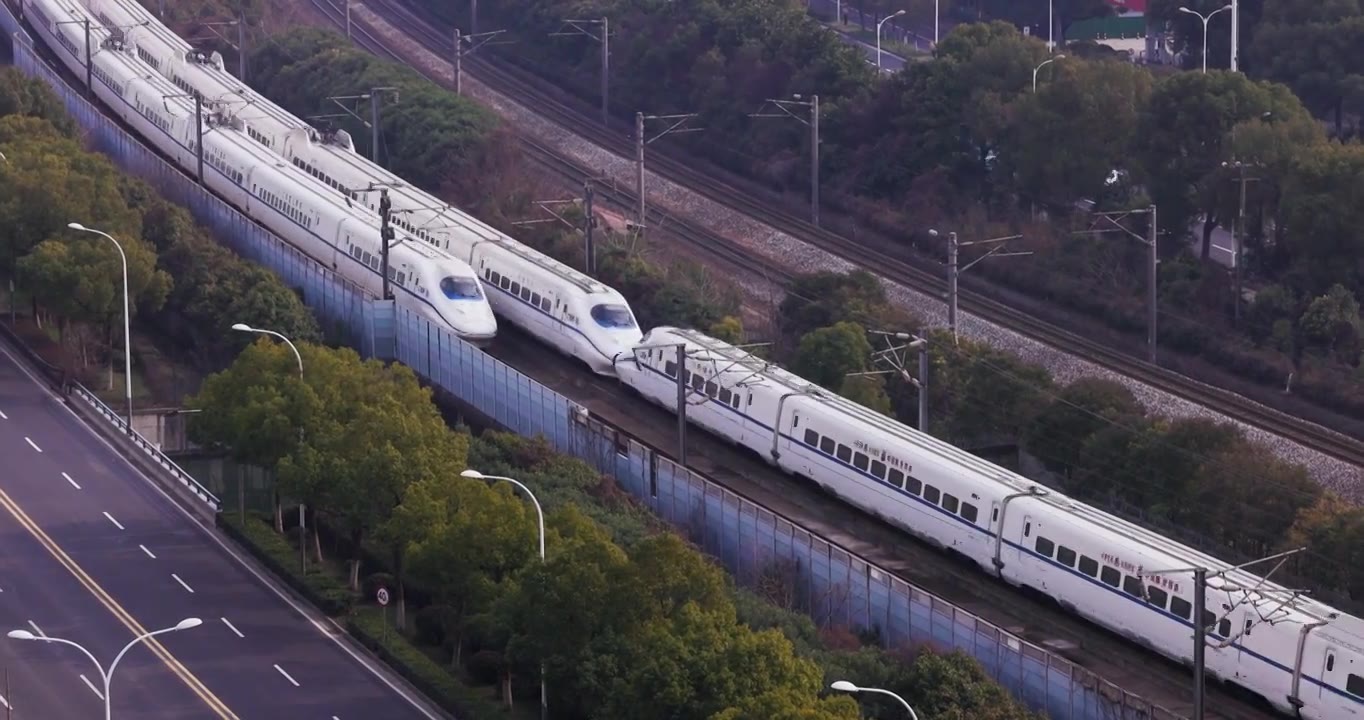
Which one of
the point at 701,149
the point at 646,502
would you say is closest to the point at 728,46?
the point at 701,149

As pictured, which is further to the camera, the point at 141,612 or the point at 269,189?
the point at 269,189

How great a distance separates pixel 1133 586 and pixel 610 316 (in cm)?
2205

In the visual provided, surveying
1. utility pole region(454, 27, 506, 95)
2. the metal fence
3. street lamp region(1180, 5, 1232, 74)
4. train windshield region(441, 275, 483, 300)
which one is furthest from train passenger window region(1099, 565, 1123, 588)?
street lamp region(1180, 5, 1232, 74)

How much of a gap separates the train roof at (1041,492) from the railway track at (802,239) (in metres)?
13.6

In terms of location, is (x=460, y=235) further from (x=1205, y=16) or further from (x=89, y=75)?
(x=1205, y=16)

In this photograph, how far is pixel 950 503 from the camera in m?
52.4

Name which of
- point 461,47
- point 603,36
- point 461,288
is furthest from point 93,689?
→ point 461,47

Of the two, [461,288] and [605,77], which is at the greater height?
[461,288]

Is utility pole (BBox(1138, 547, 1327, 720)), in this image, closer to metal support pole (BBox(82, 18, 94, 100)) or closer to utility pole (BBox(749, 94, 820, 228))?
utility pole (BBox(749, 94, 820, 228))

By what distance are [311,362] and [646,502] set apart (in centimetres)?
864

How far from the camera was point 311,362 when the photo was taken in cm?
5656

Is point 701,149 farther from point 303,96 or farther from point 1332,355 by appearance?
point 1332,355

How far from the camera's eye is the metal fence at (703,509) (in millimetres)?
44969

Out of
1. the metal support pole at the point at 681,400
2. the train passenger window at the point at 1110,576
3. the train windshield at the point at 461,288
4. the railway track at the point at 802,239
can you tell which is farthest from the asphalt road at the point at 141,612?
the railway track at the point at 802,239
